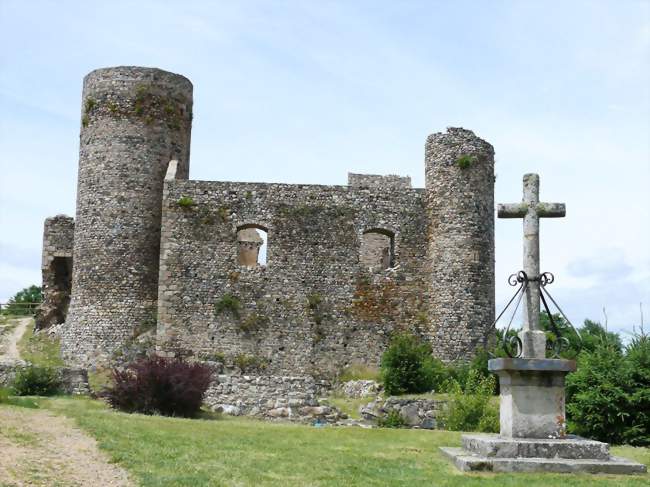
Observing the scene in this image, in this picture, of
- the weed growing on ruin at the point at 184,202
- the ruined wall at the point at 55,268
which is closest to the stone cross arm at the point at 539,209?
the weed growing on ruin at the point at 184,202

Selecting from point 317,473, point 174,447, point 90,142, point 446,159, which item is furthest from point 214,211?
point 317,473

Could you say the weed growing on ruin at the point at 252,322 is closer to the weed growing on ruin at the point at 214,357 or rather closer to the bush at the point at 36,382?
the weed growing on ruin at the point at 214,357

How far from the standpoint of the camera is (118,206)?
94.2ft

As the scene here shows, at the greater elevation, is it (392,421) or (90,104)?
(90,104)

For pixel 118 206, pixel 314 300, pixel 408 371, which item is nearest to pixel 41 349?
pixel 118 206

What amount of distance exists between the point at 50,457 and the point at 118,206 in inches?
663

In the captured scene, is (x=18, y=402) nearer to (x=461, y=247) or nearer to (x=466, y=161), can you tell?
(x=461, y=247)

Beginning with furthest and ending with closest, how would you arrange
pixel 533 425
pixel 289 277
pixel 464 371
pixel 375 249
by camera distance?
pixel 375 249 → pixel 289 277 → pixel 464 371 → pixel 533 425

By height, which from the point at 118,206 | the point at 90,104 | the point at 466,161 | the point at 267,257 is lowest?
the point at 267,257

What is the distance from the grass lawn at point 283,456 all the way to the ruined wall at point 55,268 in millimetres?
14266

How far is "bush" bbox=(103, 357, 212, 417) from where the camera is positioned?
21297mm

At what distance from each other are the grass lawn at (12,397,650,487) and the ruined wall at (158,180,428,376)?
9065mm

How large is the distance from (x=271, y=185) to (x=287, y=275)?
2967mm

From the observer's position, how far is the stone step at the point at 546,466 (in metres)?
12.8
